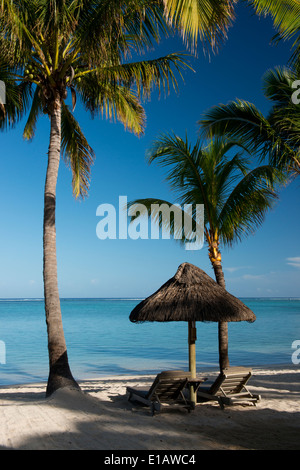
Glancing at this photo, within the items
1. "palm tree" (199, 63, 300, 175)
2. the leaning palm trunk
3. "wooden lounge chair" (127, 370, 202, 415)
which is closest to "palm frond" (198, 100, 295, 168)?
"palm tree" (199, 63, 300, 175)

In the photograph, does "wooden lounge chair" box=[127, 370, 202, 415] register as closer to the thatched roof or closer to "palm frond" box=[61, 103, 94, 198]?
the thatched roof

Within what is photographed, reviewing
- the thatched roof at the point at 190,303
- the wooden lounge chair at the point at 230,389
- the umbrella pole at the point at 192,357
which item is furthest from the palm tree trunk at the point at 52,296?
the wooden lounge chair at the point at 230,389

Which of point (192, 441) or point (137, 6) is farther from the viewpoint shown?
point (137, 6)

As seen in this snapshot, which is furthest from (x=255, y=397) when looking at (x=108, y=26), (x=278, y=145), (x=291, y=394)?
(x=108, y=26)

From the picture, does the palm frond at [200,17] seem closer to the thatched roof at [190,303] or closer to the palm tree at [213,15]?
the palm tree at [213,15]

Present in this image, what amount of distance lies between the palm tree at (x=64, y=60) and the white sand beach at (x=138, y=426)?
113cm

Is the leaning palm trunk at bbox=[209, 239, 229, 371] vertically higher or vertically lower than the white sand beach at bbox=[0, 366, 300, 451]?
higher

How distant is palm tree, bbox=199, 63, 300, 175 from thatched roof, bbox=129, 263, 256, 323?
9.83 ft

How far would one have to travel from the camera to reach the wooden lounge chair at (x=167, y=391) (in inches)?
258

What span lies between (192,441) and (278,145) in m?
5.82

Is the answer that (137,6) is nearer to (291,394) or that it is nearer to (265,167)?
(265,167)

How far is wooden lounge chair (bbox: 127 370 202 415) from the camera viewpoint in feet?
21.5

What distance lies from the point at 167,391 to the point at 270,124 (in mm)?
5958

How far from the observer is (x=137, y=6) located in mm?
8344
